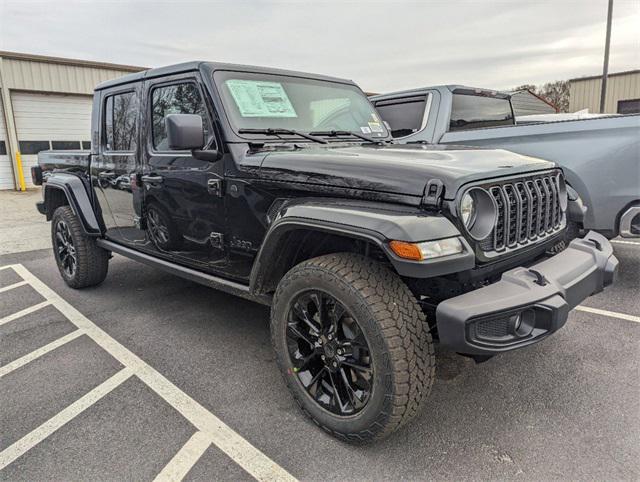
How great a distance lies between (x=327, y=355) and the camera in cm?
232

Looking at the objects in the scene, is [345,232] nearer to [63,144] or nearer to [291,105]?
[291,105]

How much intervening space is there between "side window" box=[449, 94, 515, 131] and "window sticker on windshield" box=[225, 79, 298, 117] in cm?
273

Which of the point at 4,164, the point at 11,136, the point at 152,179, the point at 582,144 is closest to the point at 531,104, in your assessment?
the point at 582,144

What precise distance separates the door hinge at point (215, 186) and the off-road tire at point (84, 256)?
2.18m

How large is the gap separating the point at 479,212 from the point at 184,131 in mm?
1676

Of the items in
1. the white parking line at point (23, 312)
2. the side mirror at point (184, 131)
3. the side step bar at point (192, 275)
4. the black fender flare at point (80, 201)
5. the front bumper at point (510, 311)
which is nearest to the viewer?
the front bumper at point (510, 311)

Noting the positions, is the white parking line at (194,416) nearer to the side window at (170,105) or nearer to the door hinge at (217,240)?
the door hinge at (217,240)

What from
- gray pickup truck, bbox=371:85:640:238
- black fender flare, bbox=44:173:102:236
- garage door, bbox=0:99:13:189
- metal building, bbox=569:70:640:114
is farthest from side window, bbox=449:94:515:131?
metal building, bbox=569:70:640:114

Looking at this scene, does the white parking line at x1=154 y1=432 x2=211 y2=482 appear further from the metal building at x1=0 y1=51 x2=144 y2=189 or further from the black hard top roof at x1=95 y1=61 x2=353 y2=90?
the metal building at x1=0 y1=51 x2=144 y2=189

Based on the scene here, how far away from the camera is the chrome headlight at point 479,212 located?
2100 millimetres

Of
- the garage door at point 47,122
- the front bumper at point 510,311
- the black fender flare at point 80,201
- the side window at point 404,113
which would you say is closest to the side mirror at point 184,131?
the front bumper at point 510,311

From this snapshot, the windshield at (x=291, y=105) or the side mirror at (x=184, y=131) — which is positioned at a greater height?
the windshield at (x=291, y=105)

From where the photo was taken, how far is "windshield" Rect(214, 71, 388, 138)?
9.71 ft

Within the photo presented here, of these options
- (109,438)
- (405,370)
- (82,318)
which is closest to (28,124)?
(82,318)
